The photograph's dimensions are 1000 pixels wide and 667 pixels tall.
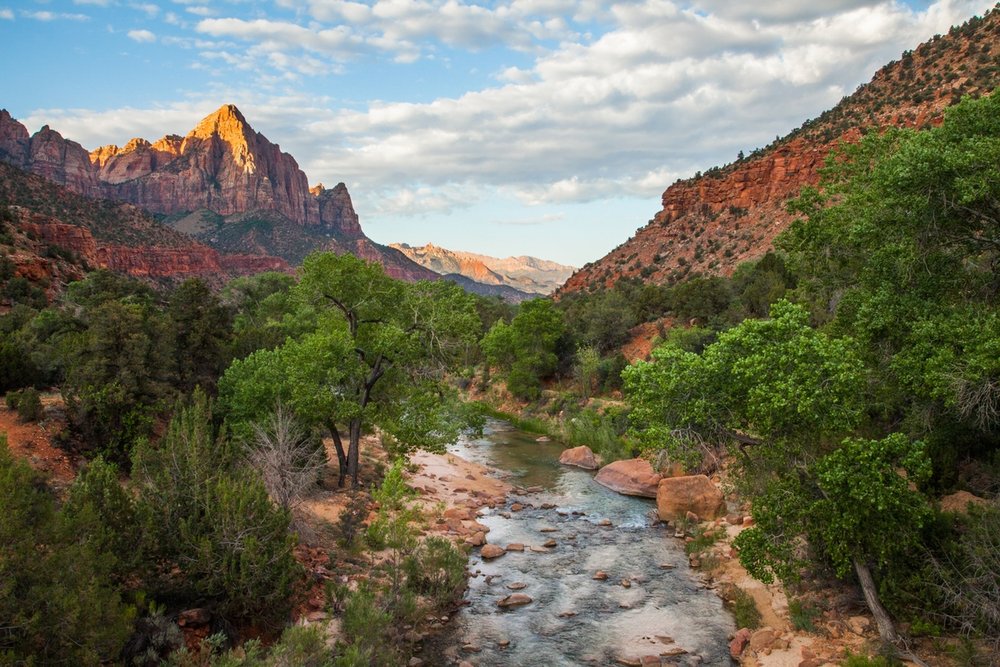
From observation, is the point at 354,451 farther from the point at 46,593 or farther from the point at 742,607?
the point at 46,593

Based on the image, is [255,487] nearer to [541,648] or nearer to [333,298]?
[541,648]

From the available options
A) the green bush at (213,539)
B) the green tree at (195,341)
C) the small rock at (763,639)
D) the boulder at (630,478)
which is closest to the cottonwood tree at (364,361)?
the green tree at (195,341)

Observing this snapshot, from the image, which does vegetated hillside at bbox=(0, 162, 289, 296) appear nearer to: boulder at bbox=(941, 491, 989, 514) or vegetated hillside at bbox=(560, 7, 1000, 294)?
boulder at bbox=(941, 491, 989, 514)

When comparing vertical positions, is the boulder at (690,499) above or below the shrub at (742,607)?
above

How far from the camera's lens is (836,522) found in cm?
1069

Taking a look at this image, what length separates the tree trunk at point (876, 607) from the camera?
11.2 meters

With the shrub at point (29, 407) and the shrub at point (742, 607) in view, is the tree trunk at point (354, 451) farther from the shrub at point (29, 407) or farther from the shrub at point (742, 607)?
the shrub at point (742, 607)

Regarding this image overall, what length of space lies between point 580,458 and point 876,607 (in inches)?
818

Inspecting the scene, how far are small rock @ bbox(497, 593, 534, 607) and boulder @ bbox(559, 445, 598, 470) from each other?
15.8 m

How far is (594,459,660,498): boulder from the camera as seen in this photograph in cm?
2584

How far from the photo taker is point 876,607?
11391 millimetres

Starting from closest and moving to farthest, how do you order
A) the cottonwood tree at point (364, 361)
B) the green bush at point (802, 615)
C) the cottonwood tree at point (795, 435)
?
the cottonwood tree at point (795, 435) → the green bush at point (802, 615) → the cottonwood tree at point (364, 361)

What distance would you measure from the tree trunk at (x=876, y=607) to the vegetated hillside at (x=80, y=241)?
166 ft

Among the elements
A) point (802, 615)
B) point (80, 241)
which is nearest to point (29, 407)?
point (802, 615)
